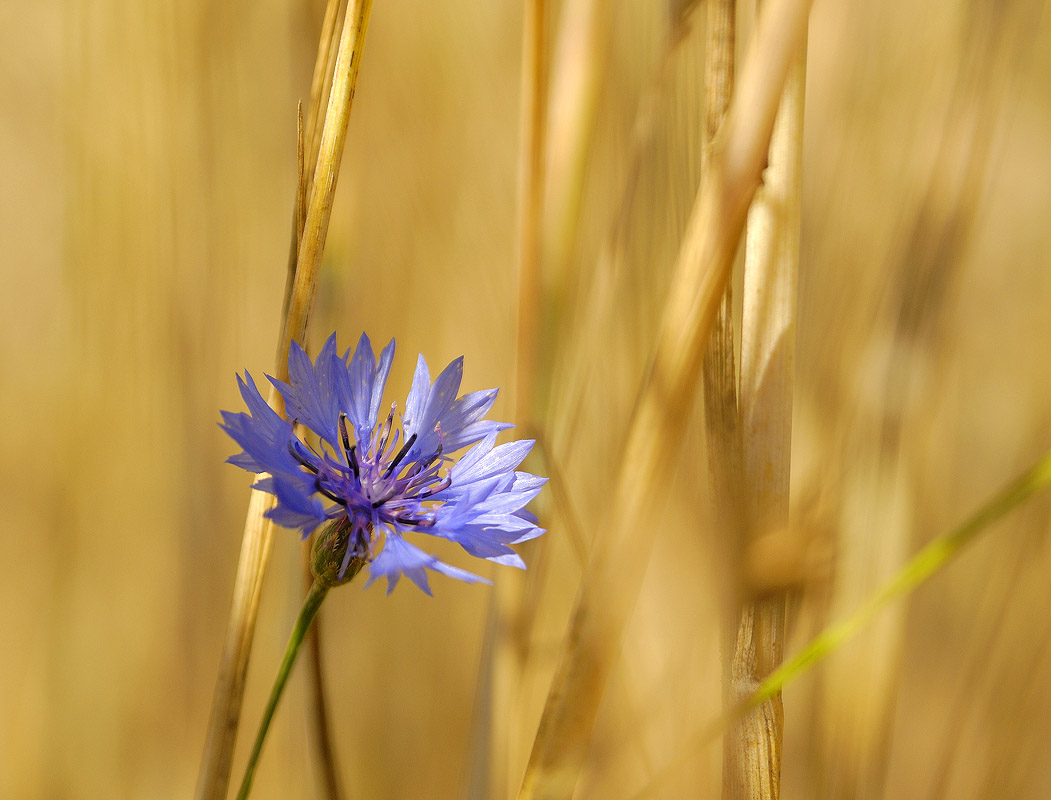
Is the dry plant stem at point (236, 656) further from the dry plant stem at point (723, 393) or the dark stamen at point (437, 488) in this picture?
the dry plant stem at point (723, 393)

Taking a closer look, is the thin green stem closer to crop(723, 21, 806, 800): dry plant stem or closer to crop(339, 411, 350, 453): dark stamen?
crop(339, 411, 350, 453): dark stamen

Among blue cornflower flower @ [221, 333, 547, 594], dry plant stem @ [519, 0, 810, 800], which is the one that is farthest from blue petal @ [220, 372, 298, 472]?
dry plant stem @ [519, 0, 810, 800]

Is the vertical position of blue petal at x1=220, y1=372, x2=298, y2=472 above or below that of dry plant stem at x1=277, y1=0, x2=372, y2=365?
below

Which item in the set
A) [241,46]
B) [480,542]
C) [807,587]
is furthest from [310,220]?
[241,46]

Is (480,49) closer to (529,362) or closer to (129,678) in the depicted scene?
(529,362)

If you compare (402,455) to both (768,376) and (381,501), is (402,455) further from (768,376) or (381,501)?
(768,376)

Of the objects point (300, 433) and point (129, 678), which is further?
point (129, 678)

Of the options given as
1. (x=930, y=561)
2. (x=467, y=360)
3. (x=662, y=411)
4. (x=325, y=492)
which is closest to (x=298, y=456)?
(x=325, y=492)
